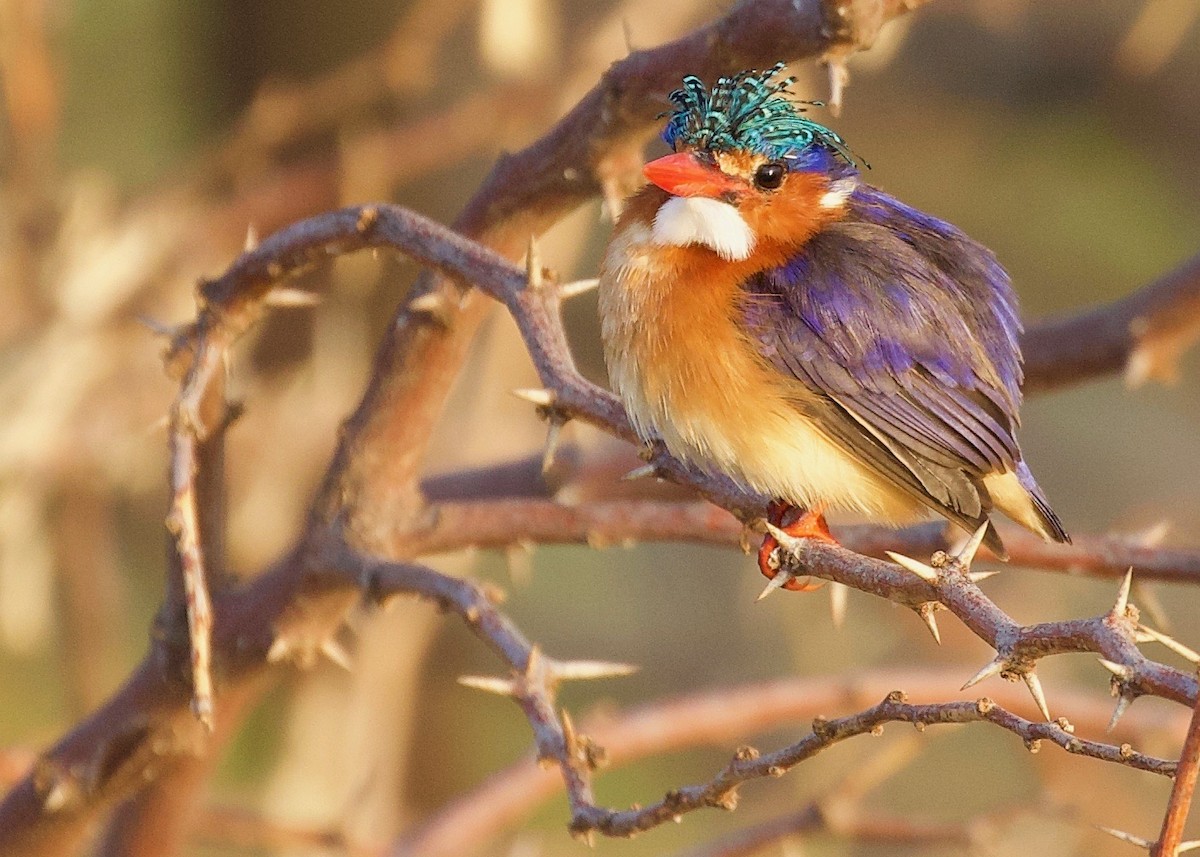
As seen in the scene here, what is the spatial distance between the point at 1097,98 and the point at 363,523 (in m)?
4.22

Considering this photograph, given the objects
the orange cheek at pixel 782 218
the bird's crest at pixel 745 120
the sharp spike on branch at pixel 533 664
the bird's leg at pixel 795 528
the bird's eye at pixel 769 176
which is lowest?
the sharp spike on branch at pixel 533 664

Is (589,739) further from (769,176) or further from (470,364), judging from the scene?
(470,364)

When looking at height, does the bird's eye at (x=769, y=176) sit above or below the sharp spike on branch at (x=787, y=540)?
above

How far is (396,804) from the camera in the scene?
179 inches

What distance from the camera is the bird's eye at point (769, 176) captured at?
6.47 feet

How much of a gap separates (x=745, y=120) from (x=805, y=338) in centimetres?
30

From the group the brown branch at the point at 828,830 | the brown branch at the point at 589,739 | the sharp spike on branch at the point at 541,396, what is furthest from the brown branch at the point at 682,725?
the sharp spike on branch at the point at 541,396

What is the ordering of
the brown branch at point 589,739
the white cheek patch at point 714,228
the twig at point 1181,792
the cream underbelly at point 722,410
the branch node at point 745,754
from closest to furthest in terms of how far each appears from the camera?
1. the twig at point 1181,792
2. the brown branch at point 589,739
3. the branch node at point 745,754
4. the cream underbelly at point 722,410
5. the white cheek patch at point 714,228

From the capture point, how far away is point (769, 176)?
1.97 m

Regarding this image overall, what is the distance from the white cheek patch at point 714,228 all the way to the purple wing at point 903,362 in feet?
0.31

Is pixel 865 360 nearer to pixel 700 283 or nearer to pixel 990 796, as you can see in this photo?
pixel 700 283

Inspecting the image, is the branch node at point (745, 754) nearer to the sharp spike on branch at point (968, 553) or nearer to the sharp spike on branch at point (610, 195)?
the sharp spike on branch at point (968, 553)

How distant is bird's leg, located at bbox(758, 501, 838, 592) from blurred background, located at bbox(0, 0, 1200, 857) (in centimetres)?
45

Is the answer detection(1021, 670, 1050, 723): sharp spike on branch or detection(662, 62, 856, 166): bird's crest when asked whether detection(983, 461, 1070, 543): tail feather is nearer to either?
detection(662, 62, 856, 166): bird's crest
